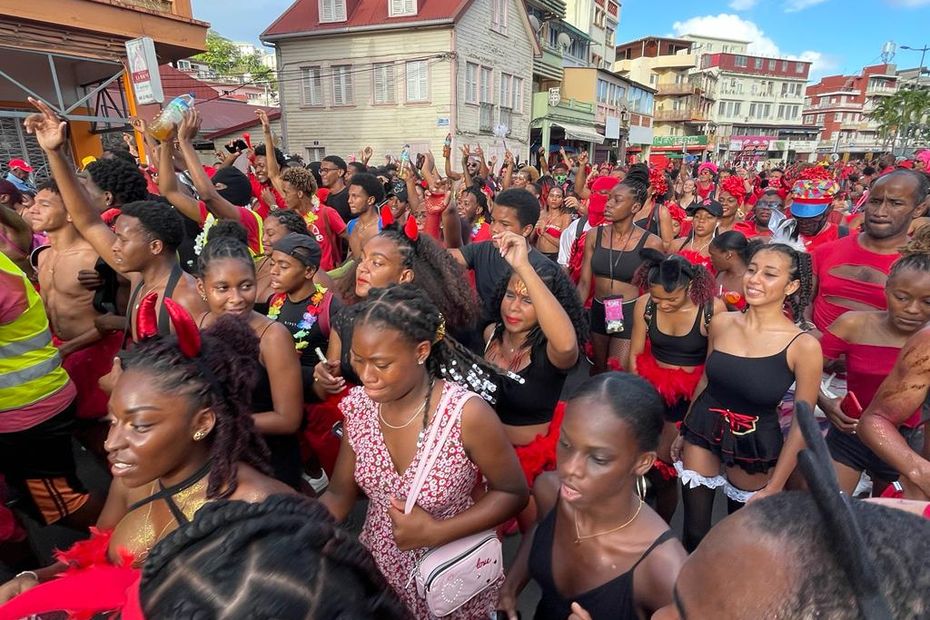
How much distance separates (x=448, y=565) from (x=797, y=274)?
→ 93.0 inches

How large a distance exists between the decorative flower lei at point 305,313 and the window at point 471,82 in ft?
63.1

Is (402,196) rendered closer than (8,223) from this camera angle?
No

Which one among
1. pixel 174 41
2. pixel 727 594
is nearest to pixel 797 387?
pixel 727 594

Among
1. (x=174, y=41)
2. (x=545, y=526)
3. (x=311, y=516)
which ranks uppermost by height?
(x=174, y=41)

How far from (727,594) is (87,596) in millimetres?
1518

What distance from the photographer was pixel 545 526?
186 centimetres

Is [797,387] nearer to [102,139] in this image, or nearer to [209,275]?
[209,275]

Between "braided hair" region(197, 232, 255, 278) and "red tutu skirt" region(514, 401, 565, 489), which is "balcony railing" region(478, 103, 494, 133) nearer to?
"braided hair" region(197, 232, 255, 278)

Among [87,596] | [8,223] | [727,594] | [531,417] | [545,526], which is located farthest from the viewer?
[8,223]

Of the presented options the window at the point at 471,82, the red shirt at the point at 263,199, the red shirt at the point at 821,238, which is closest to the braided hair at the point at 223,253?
the red shirt at the point at 263,199

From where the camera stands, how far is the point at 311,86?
2125cm

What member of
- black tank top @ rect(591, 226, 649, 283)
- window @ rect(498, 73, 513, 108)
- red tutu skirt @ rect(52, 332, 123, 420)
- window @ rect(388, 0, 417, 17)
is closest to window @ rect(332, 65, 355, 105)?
window @ rect(388, 0, 417, 17)

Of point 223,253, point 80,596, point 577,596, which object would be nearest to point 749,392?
point 577,596

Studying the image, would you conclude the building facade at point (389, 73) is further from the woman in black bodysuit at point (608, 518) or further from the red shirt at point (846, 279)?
the woman in black bodysuit at point (608, 518)
